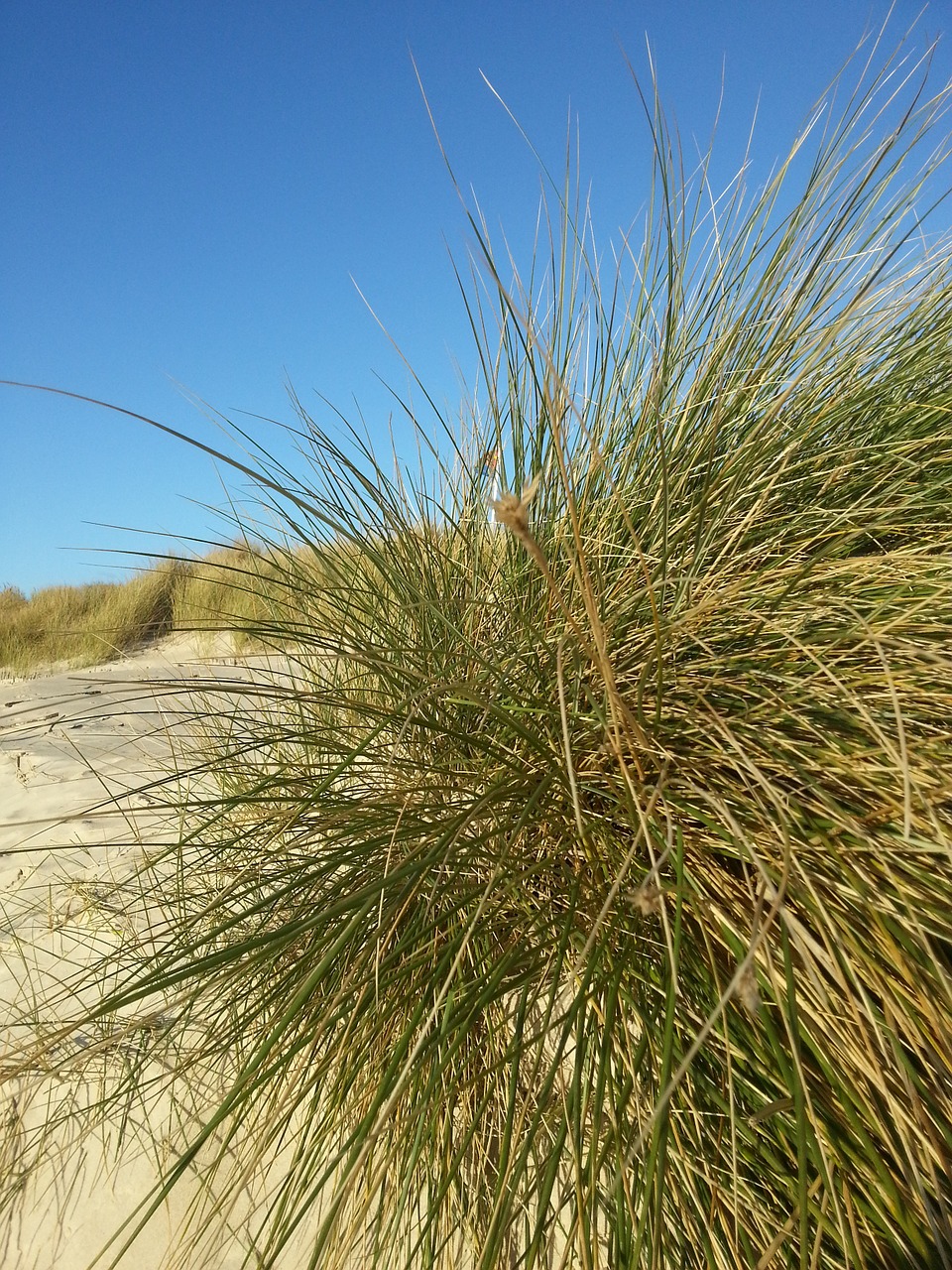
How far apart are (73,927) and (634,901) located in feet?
5.53

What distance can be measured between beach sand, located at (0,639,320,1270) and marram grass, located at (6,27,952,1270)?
0.08m

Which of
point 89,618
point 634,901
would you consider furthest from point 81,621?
point 634,901

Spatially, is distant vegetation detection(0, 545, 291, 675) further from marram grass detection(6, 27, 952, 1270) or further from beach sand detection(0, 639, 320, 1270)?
marram grass detection(6, 27, 952, 1270)

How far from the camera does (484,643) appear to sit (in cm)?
138

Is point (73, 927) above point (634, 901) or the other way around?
the other way around

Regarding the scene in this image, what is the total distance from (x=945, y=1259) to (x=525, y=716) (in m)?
0.74

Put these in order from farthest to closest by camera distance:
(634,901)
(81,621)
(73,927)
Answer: (81,621) → (73,927) → (634,901)

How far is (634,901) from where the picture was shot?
0.59 m

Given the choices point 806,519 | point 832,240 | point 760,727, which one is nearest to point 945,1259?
point 760,727

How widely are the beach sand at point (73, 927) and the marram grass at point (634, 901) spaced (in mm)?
79

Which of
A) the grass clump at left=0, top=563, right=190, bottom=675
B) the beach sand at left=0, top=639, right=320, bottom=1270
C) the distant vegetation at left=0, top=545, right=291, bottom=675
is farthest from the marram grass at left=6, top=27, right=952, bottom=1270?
the grass clump at left=0, top=563, right=190, bottom=675

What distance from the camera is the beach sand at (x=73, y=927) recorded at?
3.97 ft

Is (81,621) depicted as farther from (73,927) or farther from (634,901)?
(634,901)

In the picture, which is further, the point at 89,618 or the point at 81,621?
the point at 81,621
